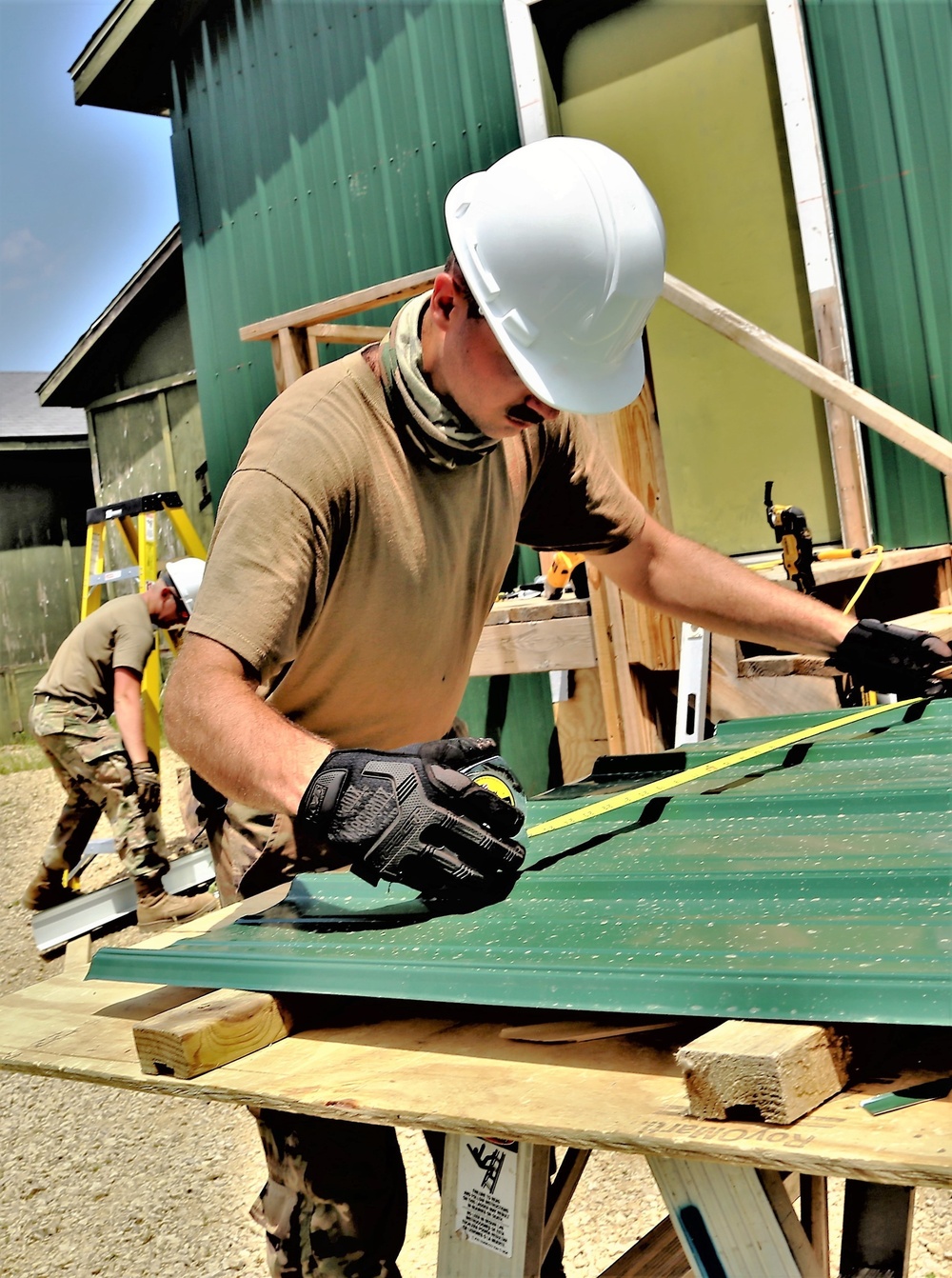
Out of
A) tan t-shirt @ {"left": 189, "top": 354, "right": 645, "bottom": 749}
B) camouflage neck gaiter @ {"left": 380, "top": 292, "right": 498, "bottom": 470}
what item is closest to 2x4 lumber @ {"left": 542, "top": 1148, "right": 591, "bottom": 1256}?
tan t-shirt @ {"left": 189, "top": 354, "right": 645, "bottom": 749}

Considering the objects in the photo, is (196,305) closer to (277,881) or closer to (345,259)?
(345,259)

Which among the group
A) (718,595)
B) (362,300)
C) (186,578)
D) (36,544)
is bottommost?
(718,595)

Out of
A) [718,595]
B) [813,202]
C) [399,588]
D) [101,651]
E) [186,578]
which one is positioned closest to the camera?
[399,588]

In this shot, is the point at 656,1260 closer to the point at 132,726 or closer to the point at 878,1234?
the point at 878,1234

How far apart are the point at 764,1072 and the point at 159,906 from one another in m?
6.15

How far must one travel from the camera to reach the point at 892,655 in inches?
110

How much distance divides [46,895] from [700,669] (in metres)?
5.00

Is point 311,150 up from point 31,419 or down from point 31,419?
down

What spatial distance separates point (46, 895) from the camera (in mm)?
7297

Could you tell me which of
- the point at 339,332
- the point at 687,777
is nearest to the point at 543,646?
the point at 339,332

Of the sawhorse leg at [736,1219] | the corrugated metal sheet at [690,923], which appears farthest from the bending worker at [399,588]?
the sawhorse leg at [736,1219]

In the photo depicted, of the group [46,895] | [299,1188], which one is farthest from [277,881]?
[46,895]

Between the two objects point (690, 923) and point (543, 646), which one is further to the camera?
point (543, 646)

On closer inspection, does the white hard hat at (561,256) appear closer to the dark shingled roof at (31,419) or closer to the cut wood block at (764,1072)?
the cut wood block at (764,1072)
